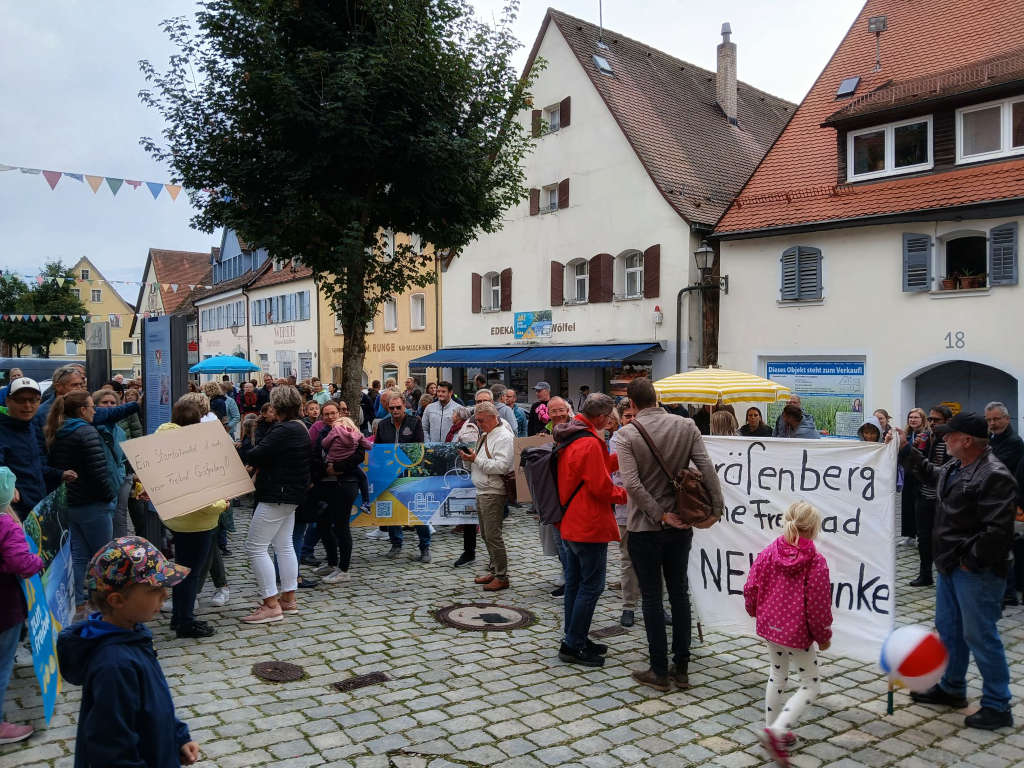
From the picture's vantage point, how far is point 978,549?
15.5 feet

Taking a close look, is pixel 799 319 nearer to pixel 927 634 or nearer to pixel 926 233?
pixel 926 233

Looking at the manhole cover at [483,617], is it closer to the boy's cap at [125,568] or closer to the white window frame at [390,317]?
the boy's cap at [125,568]

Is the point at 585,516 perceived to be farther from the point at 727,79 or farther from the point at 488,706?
the point at 727,79

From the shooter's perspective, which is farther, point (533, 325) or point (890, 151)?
point (533, 325)

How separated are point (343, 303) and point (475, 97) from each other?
4081 mm

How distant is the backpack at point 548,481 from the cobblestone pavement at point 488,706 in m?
1.09

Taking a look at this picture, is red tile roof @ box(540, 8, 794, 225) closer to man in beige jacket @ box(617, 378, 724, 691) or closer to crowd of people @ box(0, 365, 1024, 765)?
crowd of people @ box(0, 365, 1024, 765)

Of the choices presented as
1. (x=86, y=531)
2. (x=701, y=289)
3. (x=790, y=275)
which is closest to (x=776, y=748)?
(x=86, y=531)

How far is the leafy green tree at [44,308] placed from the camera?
1697 inches

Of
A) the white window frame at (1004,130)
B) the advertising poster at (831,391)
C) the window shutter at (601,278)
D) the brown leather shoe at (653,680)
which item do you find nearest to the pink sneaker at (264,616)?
the brown leather shoe at (653,680)

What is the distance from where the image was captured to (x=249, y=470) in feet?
23.3

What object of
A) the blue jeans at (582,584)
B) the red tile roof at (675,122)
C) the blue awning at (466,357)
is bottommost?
the blue jeans at (582,584)

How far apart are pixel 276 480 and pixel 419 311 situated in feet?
84.7

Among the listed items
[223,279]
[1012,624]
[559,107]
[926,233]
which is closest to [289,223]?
[1012,624]
